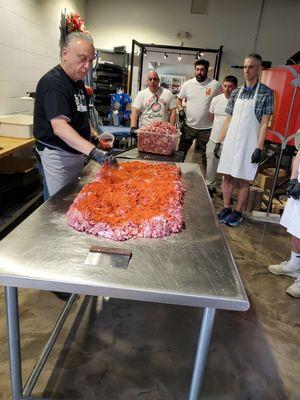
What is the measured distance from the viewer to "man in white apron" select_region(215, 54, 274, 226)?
9.87ft

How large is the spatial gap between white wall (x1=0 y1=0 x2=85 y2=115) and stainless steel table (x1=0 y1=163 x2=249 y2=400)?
3091mm

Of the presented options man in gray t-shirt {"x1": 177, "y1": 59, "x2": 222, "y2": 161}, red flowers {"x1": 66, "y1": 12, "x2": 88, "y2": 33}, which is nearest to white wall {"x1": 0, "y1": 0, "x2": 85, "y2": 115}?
red flowers {"x1": 66, "y1": 12, "x2": 88, "y2": 33}

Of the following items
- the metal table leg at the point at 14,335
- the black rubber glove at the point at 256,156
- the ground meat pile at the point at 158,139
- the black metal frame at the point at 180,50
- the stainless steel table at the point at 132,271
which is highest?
the black metal frame at the point at 180,50

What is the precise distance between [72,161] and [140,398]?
54.6 inches

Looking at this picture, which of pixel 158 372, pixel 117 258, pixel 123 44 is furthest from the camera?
pixel 123 44

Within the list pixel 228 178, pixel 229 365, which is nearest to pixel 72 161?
pixel 229 365

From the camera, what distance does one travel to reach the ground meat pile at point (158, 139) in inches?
111

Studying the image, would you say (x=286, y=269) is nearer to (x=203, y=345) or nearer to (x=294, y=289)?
(x=294, y=289)

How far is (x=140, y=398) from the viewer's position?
4.77 feet

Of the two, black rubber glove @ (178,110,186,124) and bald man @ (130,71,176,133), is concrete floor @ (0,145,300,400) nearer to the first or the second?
bald man @ (130,71,176,133)

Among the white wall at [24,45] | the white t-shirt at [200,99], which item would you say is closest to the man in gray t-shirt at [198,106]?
the white t-shirt at [200,99]

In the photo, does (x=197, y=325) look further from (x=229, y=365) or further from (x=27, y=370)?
(x=27, y=370)

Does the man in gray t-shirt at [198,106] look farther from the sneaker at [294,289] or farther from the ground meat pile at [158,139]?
the sneaker at [294,289]

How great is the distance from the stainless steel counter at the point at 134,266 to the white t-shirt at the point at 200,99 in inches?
127
